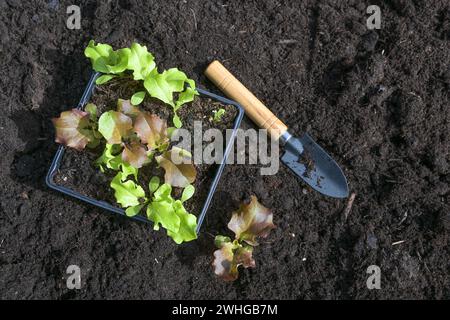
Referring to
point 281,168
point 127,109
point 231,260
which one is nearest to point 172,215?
point 231,260

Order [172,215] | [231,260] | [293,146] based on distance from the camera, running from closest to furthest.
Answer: [172,215] → [231,260] → [293,146]

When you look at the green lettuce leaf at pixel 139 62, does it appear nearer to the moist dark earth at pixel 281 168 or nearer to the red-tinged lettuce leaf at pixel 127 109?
the red-tinged lettuce leaf at pixel 127 109

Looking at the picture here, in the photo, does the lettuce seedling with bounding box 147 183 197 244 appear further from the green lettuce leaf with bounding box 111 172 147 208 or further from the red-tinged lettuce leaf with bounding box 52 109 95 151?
the red-tinged lettuce leaf with bounding box 52 109 95 151

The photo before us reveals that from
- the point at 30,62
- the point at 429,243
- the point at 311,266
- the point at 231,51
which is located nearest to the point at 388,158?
the point at 429,243

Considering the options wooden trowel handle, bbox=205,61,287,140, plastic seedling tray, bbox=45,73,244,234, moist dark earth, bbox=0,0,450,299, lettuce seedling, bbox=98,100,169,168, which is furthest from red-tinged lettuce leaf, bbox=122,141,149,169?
wooden trowel handle, bbox=205,61,287,140

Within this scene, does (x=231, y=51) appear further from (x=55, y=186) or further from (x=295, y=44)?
(x=55, y=186)

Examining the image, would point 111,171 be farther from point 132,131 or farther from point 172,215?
point 172,215
